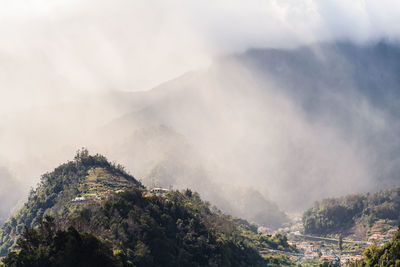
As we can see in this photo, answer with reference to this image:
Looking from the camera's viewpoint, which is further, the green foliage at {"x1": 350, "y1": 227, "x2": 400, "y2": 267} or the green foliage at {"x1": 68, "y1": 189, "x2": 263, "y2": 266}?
the green foliage at {"x1": 68, "y1": 189, "x2": 263, "y2": 266}

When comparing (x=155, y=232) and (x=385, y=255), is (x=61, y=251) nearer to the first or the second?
(x=155, y=232)

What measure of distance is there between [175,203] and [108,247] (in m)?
64.7

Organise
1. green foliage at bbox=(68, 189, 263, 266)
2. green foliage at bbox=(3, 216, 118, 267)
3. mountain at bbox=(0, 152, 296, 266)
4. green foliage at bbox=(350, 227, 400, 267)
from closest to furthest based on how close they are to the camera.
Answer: green foliage at bbox=(3, 216, 118, 267) < mountain at bbox=(0, 152, 296, 266) < green foliage at bbox=(350, 227, 400, 267) < green foliage at bbox=(68, 189, 263, 266)

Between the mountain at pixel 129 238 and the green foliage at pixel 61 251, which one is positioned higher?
the mountain at pixel 129 238

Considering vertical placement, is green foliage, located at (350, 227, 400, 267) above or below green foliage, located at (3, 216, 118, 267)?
above

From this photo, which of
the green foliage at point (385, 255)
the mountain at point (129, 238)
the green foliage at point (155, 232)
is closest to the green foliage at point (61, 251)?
the mountain at point (129, 238)

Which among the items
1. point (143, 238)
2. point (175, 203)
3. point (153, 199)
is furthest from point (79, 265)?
point (175, 203)

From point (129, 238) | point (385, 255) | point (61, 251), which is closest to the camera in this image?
point (61, 251)

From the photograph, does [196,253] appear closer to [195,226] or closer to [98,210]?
[195,226]

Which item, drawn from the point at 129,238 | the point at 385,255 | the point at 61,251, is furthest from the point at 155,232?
the point at 385,255

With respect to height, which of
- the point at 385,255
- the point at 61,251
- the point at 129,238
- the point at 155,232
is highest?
the point at 155,232

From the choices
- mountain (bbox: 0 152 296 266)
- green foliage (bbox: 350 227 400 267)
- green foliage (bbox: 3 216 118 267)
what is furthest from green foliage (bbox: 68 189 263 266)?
green foliage (bbox: 350 227 400 267)

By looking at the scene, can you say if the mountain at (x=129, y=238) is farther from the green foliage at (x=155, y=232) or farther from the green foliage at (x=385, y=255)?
the green foliage at (x=385, y=255)

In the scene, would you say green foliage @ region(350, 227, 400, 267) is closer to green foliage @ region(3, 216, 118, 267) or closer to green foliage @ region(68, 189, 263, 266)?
green foliage @ region(68, 189, 263, 266)
